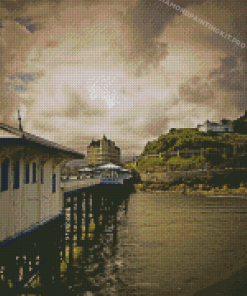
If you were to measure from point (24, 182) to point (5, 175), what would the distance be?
1.22 meters

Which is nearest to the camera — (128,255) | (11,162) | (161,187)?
(11,162)

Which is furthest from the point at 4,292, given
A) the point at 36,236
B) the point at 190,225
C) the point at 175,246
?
the point at 190,225

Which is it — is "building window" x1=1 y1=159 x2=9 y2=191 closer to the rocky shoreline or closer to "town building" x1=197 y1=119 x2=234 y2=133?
the rocky shoreline

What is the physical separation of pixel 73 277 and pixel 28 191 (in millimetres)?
7595

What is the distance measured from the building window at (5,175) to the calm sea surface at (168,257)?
26.4ft

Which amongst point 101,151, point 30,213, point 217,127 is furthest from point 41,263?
point 101,151

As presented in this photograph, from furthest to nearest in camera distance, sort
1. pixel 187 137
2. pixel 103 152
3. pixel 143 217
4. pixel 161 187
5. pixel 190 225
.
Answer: pixel 103 152
pixel 187 137
pixel 161 187
pixel 143 217
pixel 190 225

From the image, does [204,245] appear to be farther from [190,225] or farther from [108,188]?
[108,188]

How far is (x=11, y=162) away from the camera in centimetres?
843

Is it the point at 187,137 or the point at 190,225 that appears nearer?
the point at 190,225

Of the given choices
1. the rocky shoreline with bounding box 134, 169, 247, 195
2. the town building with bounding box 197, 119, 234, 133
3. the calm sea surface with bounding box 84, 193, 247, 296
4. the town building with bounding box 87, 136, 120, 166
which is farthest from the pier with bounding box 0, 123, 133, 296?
the town building with bounding box 87, 136, 120, 166

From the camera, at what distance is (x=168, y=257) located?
1853 cm

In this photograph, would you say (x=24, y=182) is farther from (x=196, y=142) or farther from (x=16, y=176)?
(x=196, y=142)

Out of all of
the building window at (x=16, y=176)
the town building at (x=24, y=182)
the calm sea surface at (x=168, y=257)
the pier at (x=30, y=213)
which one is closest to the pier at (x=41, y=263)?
the pier at (x=30, y=213)
